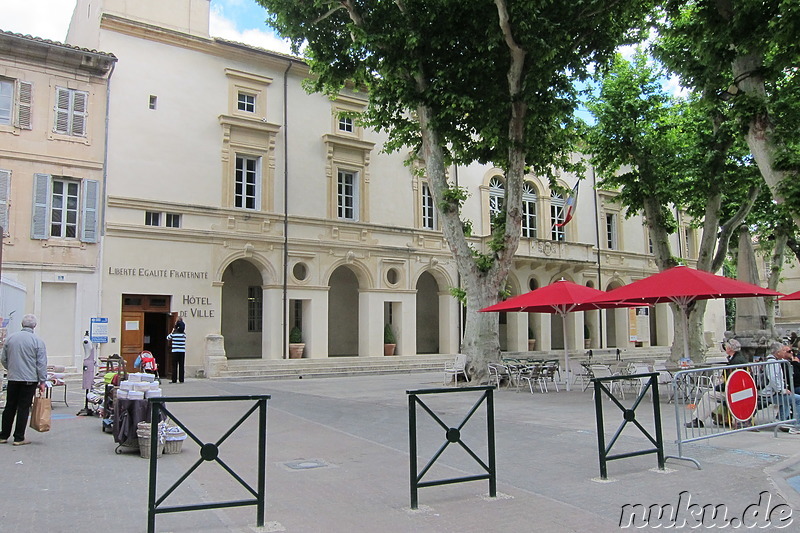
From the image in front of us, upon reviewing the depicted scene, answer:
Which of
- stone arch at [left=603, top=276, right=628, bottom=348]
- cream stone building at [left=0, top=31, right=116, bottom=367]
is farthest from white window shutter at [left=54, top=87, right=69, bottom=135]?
stone arch at [left=603, top=276, right=628, bottom=348]

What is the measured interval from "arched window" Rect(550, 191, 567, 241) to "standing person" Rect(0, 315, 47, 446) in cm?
2829

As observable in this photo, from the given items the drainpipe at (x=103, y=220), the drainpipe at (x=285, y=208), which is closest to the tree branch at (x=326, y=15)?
the drainpipe at (x=285, y=208)

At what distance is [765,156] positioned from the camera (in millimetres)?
12188

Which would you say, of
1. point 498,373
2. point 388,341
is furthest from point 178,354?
point 388,341

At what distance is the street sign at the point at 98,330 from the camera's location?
17.6 metres

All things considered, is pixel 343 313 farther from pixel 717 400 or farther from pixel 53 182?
pixel 717 400

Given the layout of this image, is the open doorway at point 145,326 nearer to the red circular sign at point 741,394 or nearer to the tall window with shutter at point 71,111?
the tall window with shutter at point 71,111

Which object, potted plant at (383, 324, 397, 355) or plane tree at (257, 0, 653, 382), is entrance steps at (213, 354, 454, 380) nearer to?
potted plant at (383, 324, 397, 355)

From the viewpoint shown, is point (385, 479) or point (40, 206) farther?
point (40, 206)

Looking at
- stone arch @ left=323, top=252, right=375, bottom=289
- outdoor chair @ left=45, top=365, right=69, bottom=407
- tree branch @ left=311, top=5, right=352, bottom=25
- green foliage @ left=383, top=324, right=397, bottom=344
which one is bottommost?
outdoor chair @ left=45, top=365, right=69, bottom=407

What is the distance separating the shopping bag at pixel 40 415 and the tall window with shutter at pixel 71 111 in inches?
571

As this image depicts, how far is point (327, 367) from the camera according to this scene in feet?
77.7

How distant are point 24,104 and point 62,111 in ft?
3.44

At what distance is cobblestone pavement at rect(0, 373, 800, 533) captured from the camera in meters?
5.38
